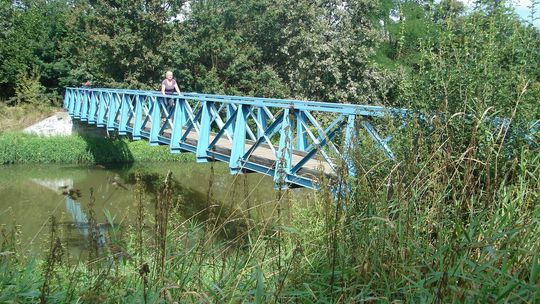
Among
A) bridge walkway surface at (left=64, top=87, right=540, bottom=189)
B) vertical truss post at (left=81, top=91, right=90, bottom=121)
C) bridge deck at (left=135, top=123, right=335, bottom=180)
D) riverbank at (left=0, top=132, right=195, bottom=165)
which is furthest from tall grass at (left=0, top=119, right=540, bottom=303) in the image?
riverbank at (left=0, top=132, right=195, bottom=165)

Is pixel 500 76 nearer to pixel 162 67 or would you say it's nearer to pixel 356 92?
pixel 356 92

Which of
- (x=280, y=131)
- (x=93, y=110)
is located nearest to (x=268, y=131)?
(x=280, y=131)

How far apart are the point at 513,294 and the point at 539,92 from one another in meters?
2.32

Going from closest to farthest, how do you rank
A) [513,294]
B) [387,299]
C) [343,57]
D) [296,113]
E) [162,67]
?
1. [513,294]
2. [387,299]
3. [296,113]
4. [343,57]
5. [162,67]

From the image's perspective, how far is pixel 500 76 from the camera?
348 centimetres

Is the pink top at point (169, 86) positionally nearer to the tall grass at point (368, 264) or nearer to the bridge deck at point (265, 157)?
the bridge deck at point (265, 157)

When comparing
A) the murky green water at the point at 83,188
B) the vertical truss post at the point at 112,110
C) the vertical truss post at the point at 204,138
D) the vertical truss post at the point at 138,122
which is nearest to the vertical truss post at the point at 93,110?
the murky green water at the point at 83,188

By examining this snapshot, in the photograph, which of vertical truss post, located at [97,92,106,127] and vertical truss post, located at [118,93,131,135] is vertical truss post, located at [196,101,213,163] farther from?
vertical truss post, located at [97,92,106,127]

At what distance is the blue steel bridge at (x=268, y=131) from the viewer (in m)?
3.40

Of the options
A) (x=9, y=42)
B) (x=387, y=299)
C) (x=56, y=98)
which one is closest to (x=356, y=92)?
(x=56, y=98)

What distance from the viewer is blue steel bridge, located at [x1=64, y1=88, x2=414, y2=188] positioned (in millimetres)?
3396

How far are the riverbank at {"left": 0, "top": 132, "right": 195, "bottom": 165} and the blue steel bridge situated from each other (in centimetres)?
547

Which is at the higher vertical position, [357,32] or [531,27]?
[357,32]

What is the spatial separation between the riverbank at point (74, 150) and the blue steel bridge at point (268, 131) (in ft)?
17.9
